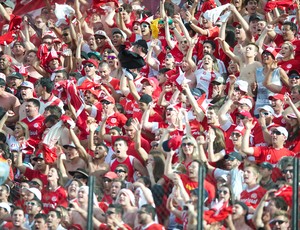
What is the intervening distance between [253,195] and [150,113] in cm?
362

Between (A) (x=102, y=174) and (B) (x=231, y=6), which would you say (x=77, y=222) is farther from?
(B) (x=231, y=6)

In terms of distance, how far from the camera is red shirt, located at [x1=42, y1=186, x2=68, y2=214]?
56.6ft

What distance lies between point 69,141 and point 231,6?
3233 mm

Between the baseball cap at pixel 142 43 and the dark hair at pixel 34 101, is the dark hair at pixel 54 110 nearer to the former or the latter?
the dark hair at pixel 34 101

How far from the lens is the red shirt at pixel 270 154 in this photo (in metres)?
17.8

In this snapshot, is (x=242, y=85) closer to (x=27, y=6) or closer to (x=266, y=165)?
(x=266, y=165)

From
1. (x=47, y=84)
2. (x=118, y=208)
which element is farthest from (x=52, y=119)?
(x=118, y=208)

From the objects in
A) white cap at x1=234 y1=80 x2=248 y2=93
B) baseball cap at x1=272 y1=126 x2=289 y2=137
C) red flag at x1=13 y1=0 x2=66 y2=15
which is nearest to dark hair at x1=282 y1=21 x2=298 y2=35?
white cap at x1=234 y1=80 x2=248 y2=93

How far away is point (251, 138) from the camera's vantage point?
1864 cm

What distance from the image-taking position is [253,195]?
16406 mm

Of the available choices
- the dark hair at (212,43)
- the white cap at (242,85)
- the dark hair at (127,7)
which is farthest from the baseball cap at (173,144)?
the dark hair at (127,7)

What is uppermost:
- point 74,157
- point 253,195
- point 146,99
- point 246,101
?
point 253,195

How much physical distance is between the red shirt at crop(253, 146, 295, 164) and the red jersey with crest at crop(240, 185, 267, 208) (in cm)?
124

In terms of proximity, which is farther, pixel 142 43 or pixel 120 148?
pixel 142 43
